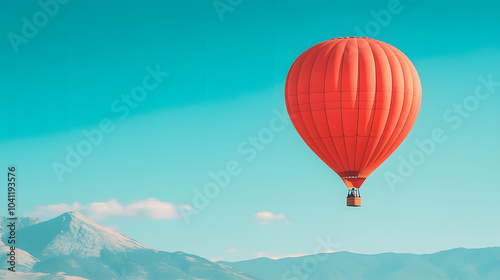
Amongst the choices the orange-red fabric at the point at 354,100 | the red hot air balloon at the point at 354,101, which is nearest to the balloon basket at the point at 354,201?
the red hot air balloon at the point at 354,101

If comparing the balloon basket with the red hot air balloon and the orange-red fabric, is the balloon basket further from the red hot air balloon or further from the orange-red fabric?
the orange-red fabric

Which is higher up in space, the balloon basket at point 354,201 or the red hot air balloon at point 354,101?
the red hot air balloon at point 354,101

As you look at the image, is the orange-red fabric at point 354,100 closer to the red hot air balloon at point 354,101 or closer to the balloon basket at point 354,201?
the red hot air balloon at point 354,101

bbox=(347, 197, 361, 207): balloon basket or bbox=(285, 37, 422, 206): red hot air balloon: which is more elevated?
bbox=(285, 37, 422, 206): red hot air balloon

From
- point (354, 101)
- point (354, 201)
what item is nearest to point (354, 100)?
point (354, 101)

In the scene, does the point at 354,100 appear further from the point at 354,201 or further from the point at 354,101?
the point at 354,201

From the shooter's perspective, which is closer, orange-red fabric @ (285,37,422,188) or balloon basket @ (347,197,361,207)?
balloon basket @ (347,197,361,207)

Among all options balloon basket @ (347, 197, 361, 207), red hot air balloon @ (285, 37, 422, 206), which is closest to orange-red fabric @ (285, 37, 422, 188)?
red hot air balloon @ (285, 37, 422, 206)

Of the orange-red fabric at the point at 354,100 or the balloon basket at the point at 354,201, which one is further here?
the orange-red fabric at the point at 354,100
